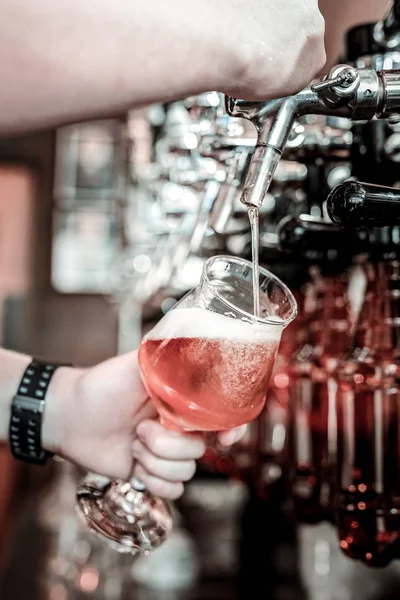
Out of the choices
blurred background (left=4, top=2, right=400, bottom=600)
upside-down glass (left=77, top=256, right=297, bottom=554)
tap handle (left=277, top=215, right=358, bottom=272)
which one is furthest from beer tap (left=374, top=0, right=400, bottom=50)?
upside-down glass (left=77, top=256, right=297, bottom=554)

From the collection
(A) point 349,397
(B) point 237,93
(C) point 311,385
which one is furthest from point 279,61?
(C) point 311,385

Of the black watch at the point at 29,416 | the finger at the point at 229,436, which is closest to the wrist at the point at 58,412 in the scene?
the black watch at the point at 29,416

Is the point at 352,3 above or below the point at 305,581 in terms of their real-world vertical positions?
above

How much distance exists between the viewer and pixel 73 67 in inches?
22.3

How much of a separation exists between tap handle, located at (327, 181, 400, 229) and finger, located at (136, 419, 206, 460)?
42cm

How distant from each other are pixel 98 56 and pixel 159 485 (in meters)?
0.63

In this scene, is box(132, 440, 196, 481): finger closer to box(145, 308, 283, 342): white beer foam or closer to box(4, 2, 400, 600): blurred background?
box(4, 2, 400, 600): blurred background

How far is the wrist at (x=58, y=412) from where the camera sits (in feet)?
3.67

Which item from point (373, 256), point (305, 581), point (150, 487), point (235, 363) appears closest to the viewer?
point (235, 363)

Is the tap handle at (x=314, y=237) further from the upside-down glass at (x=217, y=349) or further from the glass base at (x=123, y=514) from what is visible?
the glass base at (x=123, y=514)

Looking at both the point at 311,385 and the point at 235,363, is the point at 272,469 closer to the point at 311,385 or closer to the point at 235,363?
the point at 311,385

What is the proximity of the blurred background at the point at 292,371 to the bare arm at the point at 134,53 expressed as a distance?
0.21 feet

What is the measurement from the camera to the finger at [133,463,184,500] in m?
1.02

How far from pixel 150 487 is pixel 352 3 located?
0.95 metres
